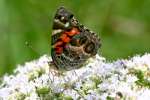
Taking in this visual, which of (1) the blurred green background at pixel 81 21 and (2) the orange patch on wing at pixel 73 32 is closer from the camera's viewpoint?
(2) the orange patch on wing at pixel 73 32

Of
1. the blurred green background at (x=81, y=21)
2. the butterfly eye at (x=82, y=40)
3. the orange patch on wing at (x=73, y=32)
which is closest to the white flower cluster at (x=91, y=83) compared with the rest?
the butterfly eye at (x=82, y=40)

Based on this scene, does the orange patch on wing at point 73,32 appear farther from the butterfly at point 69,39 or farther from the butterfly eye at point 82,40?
the butterfly eye at point 82,40

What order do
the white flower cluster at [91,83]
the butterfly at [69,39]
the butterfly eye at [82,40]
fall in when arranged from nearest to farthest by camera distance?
1. the white flower cluster at [91,83]
2. the butterfly at [69,39]
3. the butterfly eye at [82,40]

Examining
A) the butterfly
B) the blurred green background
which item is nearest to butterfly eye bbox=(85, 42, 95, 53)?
the butterfly

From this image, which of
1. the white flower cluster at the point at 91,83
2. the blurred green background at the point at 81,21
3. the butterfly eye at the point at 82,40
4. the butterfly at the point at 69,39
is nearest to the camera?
the white flower cluster at the point at 91,83

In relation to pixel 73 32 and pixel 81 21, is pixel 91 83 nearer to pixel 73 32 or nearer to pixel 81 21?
pixel 73 32

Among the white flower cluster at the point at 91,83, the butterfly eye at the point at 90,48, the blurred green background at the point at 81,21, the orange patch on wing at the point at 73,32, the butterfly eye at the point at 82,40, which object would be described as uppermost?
the blurred green background at the point at 81,21

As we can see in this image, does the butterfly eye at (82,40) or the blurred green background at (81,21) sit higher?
the blurred green background at (81,21)

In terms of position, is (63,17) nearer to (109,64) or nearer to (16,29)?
(109,64)
